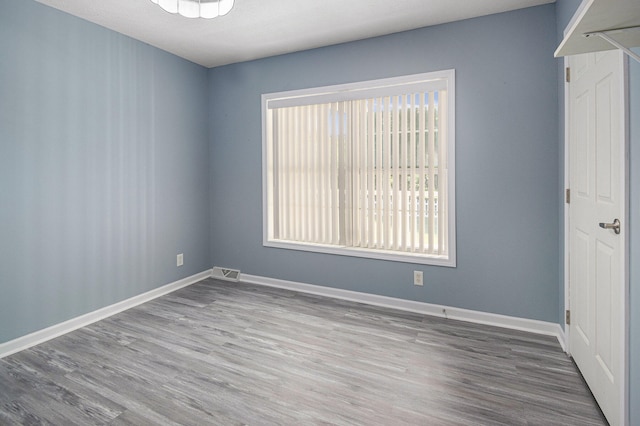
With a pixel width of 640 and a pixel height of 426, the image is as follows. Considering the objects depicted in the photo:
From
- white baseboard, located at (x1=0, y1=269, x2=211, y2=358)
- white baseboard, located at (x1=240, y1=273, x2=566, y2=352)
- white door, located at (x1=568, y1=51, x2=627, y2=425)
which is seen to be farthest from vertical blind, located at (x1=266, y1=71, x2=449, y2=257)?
white baseboard, located at (x1=0, y1=269, x2=211, y2=358)

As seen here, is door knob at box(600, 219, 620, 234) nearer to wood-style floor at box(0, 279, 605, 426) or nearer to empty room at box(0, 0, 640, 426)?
empty room at box(0, 0, 640, 426)

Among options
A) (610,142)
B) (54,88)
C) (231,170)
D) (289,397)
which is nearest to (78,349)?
(289,397)

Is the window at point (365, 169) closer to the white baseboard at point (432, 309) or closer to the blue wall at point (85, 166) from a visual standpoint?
the white baseboard at point (432, 309)

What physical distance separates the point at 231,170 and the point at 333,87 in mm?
1586

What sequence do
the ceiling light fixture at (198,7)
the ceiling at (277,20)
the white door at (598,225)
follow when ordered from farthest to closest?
the ceiling at (277,20)
the ceiling light fixture at (198,7)
the white door at (598,225)

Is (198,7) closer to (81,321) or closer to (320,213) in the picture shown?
(320,213)

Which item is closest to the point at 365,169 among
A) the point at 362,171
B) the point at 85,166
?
the point at 362,171

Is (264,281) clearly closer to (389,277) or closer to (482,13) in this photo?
(389,277)

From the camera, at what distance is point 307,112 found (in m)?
3.65

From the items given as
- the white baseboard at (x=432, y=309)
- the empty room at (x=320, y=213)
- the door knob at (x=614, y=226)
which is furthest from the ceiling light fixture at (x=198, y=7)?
the white baseboard at (x=432, y=309)

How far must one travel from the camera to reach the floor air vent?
409 cm

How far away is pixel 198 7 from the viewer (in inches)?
83.9

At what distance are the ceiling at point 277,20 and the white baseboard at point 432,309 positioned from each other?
2501 millimetres

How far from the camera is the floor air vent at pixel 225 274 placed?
409cm
